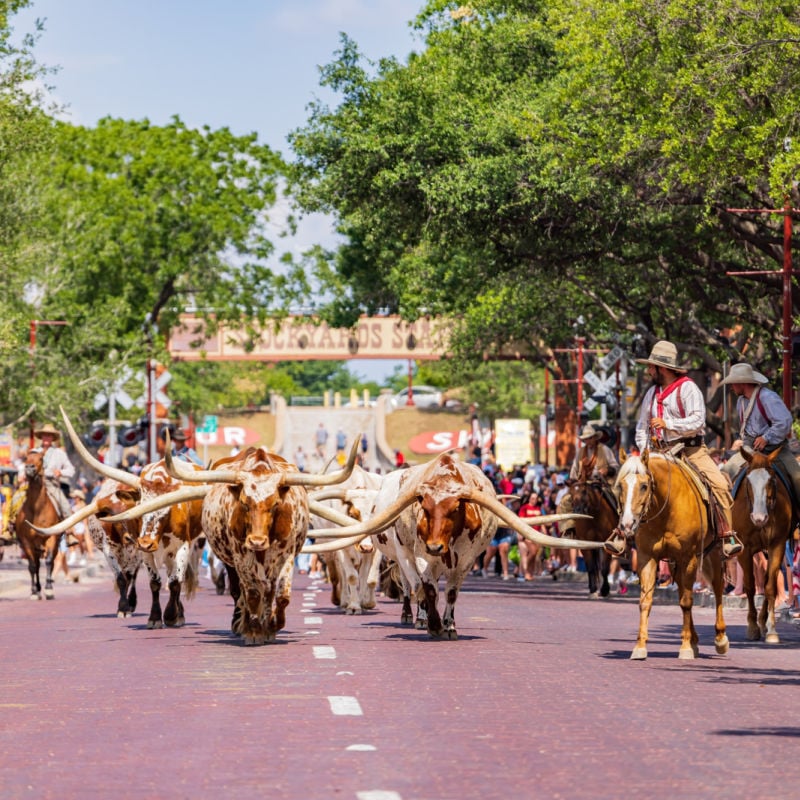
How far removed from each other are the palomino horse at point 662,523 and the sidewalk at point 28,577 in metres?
16.6

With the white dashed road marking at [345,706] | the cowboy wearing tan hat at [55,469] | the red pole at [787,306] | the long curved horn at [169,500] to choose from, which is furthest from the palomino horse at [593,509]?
the white dashed road marking at [345,706]

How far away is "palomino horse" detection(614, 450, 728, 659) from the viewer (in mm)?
16969

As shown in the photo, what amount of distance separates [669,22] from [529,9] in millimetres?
9971

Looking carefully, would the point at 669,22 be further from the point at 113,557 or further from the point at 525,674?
the point at 525,674

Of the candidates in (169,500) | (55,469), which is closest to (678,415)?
(169,500)

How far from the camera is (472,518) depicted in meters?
19.2

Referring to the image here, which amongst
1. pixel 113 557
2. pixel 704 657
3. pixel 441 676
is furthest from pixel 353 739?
→ pixel 113 557

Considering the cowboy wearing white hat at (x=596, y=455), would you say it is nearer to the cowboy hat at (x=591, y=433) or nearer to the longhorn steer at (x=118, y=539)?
the cowboy hat at (x=591, y=433)

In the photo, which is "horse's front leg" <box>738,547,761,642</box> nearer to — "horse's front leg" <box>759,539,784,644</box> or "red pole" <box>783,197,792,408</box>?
"horse's front leg" <box>759,539,784,644</box>

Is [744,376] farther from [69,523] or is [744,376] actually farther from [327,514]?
[69,523]

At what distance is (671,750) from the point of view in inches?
433

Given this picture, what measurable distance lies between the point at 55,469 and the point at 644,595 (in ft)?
49.0

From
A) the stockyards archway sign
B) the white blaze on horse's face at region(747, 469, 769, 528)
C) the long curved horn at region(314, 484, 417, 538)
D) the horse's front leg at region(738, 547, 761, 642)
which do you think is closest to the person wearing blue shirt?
the long curved horn at region(314, 484, 417, 538)

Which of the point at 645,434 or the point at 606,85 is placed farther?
the point at 606,85
